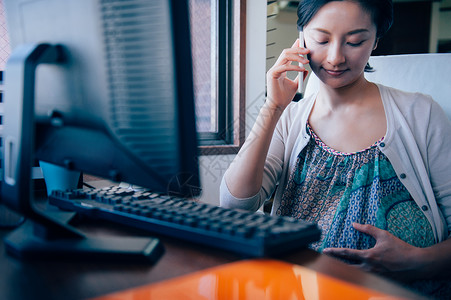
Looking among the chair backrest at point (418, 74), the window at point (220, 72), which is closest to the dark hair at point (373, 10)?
the chair backrest at point (418, 74)

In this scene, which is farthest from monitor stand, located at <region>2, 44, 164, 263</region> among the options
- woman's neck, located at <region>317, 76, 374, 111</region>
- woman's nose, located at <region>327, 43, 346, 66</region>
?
woman's neck, located at <region>317, 76, 374, 111</region>

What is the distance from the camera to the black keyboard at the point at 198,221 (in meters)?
0.45

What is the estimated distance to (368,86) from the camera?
104 cm

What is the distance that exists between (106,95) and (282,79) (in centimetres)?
61

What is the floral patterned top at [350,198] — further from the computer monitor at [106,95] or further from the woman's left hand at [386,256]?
the computer monitor at [106,95]

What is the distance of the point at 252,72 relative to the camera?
6.12 ft

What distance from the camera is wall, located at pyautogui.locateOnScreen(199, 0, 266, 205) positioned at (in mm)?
1790

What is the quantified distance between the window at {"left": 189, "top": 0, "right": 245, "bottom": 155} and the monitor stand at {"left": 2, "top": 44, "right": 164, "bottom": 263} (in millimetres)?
1341

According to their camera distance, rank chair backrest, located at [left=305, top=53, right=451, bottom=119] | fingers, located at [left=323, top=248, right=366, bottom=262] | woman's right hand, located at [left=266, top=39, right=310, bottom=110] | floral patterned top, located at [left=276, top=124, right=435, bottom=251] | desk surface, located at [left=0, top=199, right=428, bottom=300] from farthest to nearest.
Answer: chair backrest, located at [left=305, top=53, right=451, bottom=119]
woman's right hand, located at [left=266, top=39, right=310, bottom=110]
floral patterned top, located at [left=276, top=124, right=435, bottom=251]
fingers, located at [left=323, top=248, right=366, bottom=262]
desk surface, located at [left=0, top=199, right=428, bottom=300]

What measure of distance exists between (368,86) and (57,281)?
937 millimetres

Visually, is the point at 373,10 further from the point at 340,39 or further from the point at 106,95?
the point at 106,95

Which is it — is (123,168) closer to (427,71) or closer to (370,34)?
(370,34)

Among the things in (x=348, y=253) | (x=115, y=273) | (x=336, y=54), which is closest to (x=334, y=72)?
(x=336, y=54)

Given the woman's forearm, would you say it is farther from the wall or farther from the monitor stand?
the wall
